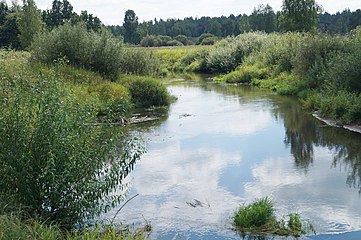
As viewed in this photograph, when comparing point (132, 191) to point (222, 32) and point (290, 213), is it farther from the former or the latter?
point (222, 32)

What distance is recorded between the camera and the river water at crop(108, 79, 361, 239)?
30.7ft

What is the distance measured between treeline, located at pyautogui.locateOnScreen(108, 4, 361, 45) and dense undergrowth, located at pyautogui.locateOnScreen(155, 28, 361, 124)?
850cm

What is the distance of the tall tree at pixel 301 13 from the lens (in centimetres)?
4466

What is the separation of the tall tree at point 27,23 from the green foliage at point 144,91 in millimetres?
19458

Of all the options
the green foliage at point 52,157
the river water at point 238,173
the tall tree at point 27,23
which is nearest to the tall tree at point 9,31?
the tall tree at point 27,23

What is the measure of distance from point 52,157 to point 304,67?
19.7 metres

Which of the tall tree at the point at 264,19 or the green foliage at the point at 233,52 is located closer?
the green foliage at the point at 233,52

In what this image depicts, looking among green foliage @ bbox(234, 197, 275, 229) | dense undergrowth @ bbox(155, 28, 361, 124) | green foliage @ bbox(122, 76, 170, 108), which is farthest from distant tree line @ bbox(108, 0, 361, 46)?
green foliage @ bbox(234, 197, 275, 229)

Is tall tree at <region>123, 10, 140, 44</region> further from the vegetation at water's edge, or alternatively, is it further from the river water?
the vegetation at water's edge

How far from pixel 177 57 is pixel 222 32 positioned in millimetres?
50291

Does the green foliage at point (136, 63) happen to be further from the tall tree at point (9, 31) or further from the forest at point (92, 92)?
the tall tree at point (9, 31)

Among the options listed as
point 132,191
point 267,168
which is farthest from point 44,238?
point 267,168

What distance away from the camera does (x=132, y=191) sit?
11.1 meters

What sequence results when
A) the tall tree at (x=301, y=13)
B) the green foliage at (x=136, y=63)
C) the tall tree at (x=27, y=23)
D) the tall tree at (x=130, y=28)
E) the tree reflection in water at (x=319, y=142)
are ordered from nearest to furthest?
the tree reflection in water at (x=319, y=142) → the green foliage at (x=136, y=63) → the tall tree at (x=27, y=23) → the tall tree at (x=301, y=13) → the tall tree at (x=130, y=28)
